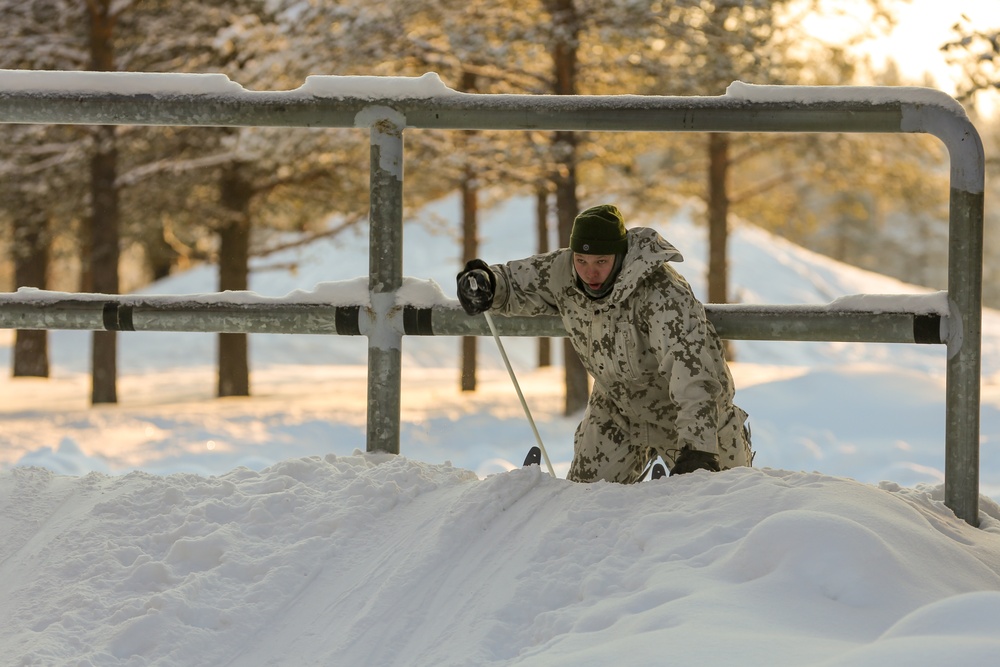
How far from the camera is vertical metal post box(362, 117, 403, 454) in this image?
292cm

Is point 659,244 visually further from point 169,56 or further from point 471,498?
point 169,56

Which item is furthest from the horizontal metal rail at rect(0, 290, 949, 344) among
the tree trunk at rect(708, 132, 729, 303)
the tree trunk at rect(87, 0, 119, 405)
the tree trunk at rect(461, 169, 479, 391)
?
the tree trunk at rect(708, 132, 729, 303)

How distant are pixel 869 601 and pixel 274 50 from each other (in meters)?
12.0

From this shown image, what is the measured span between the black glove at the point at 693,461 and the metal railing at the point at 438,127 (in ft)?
1.29

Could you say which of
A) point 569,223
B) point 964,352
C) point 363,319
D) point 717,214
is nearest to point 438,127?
point 363,319

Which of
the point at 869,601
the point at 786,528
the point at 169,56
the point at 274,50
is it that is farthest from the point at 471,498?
the point at 169,56

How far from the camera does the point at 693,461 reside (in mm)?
2750

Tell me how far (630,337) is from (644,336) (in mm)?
42

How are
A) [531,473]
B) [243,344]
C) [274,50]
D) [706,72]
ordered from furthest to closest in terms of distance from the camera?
[243,344]
[274,50]
[706,72]
[531,473]

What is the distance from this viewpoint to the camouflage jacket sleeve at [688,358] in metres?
2.80

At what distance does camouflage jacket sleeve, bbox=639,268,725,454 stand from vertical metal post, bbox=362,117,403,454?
0.74 metres

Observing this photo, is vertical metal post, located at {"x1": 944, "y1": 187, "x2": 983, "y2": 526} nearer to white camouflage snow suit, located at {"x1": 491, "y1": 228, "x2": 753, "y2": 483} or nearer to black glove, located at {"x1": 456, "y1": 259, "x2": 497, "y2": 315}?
white camouflage snow suit, located at {"x1": 491, "y1": 228, "x2": 753, "y2": 483}

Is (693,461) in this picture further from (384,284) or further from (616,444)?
(384,284)

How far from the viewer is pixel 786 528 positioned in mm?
2084
